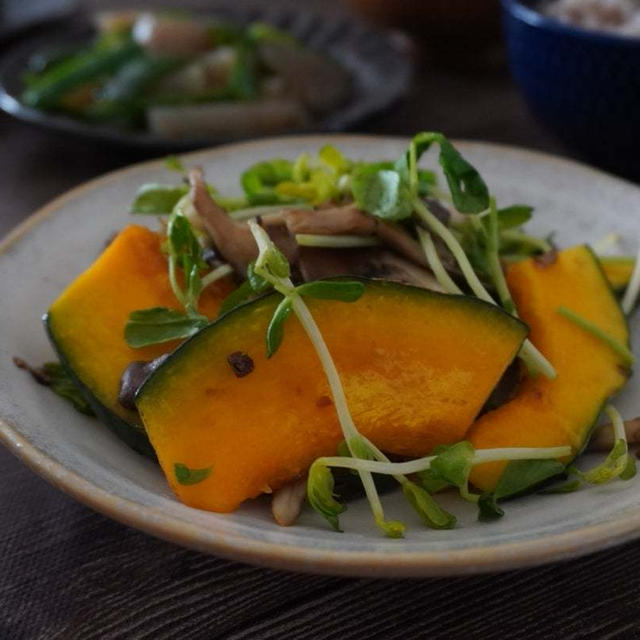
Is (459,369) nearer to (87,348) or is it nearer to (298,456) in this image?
(298,456)

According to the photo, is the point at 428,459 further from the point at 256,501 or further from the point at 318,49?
the point at 318,49

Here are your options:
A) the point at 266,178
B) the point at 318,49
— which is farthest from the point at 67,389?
the point at 318,49

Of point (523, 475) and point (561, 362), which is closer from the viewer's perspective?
point (523, 475)

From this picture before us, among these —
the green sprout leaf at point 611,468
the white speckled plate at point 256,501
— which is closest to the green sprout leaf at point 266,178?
the white speckled plate at point 256,501

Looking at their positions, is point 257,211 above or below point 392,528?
above

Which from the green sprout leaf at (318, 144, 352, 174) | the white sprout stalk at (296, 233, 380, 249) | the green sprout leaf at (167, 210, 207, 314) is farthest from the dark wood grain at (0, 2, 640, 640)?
the green sprout leaf at (318, 144, 352, 174)
